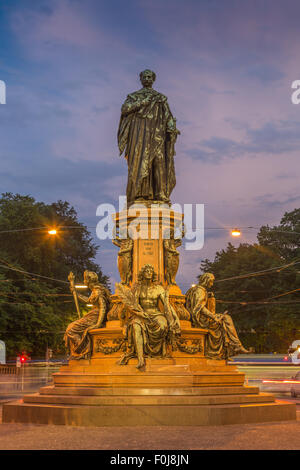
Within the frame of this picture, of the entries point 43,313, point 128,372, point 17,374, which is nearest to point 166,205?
point 128,372

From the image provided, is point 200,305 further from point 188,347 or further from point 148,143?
point 148,143

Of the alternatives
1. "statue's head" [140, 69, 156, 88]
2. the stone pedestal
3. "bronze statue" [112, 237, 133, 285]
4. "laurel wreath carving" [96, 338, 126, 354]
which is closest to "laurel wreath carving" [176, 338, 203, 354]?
the stone pedestal

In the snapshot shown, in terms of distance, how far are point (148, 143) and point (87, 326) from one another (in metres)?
4.95

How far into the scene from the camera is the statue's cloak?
52.4 feet

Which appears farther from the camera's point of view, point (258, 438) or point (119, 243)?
point (119, 243)

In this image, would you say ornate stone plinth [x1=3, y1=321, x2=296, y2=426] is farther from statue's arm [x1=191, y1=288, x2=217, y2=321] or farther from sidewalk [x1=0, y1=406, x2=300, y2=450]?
statue's arm [x1=191, y1=288, x2=217, y2=321]

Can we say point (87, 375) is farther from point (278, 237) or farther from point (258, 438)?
point (278, 237)

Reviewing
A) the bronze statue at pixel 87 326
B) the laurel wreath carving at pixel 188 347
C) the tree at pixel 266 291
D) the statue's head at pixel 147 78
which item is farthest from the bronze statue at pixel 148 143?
the tree at pixel 266 291

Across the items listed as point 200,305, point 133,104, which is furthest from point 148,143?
point 200,305

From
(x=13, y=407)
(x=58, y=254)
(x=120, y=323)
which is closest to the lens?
(x=13, y=407)

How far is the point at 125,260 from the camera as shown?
14891mm

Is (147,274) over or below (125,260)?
below

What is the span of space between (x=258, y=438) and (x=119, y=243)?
281 inches
